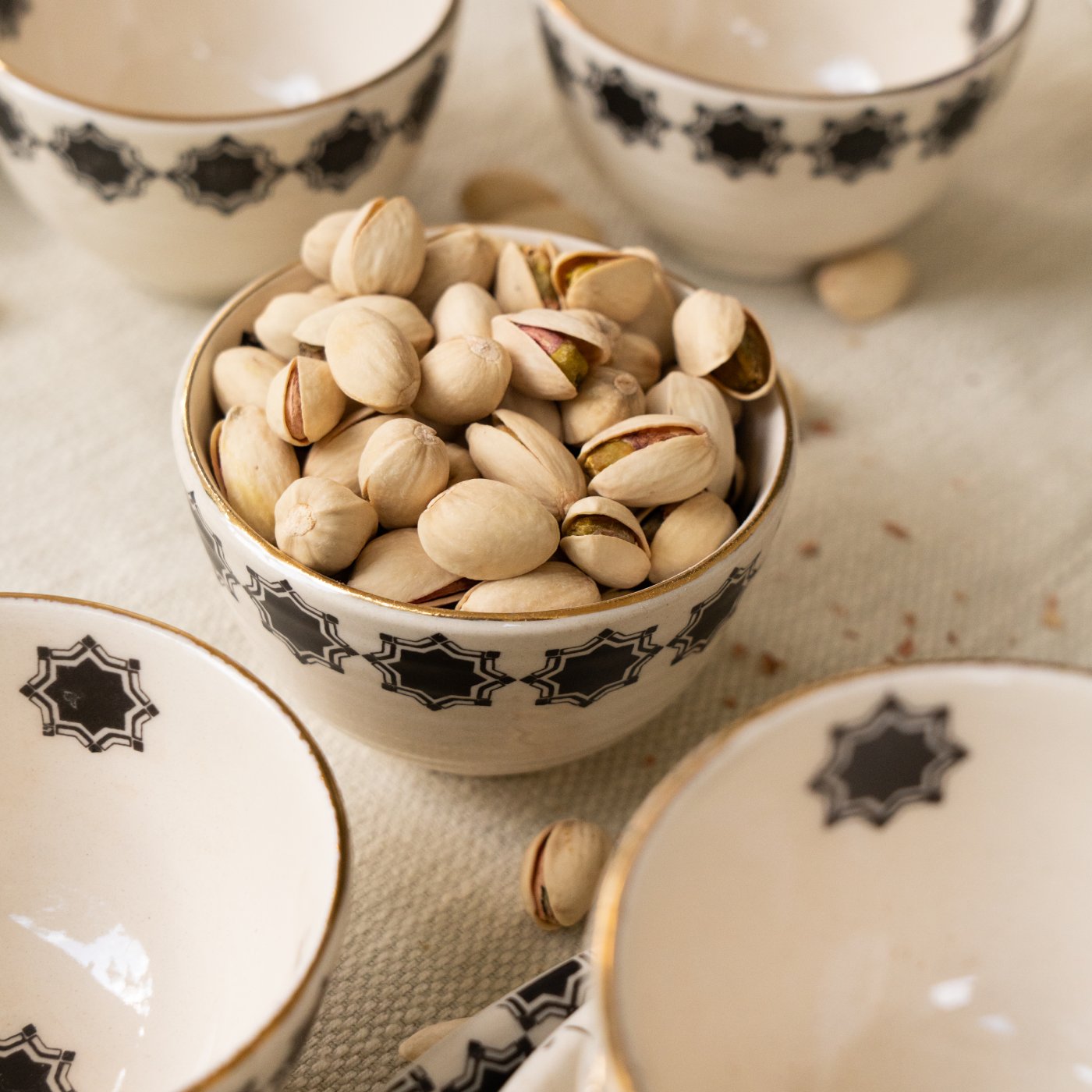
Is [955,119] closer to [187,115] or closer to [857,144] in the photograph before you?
[857,144]

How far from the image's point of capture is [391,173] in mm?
552

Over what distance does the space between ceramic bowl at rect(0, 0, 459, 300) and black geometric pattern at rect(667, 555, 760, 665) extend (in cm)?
28

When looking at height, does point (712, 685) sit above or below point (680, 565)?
below

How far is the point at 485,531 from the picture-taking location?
332mm

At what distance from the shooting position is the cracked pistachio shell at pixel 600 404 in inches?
14.8

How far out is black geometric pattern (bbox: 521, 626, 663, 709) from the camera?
0.33 m

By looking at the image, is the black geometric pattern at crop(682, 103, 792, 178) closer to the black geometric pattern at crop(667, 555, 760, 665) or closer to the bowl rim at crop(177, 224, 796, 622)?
the bowl rim at crop(177, 224, 796, 622)

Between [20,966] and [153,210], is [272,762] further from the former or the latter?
[153,210]

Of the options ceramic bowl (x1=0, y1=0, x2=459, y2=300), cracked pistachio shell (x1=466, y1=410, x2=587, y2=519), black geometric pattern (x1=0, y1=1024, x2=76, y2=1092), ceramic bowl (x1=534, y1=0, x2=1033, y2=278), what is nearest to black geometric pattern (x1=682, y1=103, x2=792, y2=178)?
ceramic bowl (x1=534, y1=0, x2=1033, y2=278)

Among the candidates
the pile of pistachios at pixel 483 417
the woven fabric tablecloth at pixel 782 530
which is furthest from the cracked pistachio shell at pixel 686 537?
the woven fabric tablecloth at pixel 782 530

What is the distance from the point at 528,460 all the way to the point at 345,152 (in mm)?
231

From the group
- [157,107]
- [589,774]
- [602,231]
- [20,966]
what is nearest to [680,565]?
[589,774]

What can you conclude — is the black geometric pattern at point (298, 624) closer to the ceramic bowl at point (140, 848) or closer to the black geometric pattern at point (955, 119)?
the ceramic bowl at point (140, 848)

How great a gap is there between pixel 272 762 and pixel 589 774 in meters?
0.16
